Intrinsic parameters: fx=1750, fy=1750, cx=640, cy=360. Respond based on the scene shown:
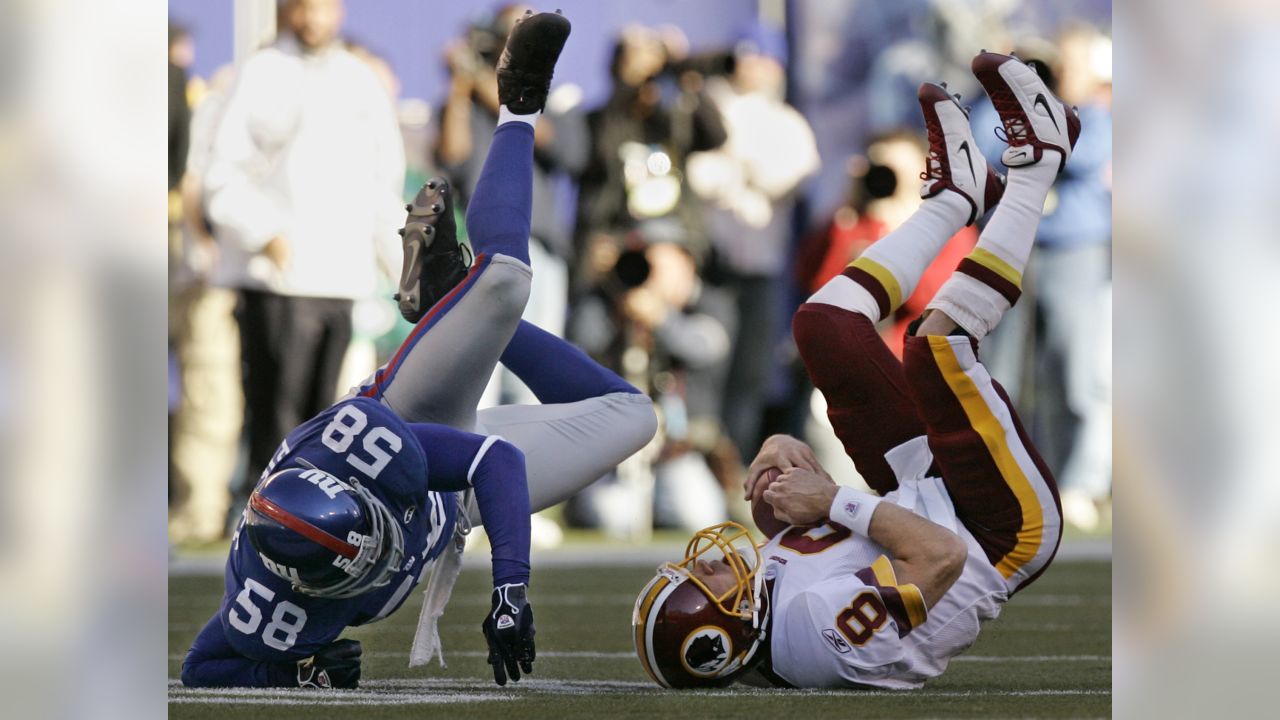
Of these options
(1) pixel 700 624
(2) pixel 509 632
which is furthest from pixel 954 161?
(2) pixel 509 632

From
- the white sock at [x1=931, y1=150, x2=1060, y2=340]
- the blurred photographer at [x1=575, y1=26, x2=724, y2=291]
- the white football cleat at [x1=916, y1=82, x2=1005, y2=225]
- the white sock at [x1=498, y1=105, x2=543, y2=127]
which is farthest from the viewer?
the blurred photographer at [x1=575, y1=26, x2=724, y2=291]

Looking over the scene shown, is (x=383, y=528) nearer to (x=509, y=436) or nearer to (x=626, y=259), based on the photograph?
(x=509, y=436)

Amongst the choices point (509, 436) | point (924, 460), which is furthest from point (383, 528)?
point (924, 460)

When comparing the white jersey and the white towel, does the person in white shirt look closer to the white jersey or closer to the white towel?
the white towel

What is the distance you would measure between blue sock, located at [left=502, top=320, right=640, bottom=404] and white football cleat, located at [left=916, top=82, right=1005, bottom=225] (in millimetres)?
836

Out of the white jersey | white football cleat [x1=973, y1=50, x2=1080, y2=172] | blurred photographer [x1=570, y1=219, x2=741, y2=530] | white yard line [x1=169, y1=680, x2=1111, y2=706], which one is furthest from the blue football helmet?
blurred photographer [x1=570, y1=219, x2=741, y2=530]

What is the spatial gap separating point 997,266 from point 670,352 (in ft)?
14.6

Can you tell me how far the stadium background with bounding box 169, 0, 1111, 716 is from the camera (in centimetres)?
414

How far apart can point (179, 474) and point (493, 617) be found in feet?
15.6

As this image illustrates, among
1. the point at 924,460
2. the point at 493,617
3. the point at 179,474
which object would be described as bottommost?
the point at 179,474

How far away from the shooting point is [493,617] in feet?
9.66

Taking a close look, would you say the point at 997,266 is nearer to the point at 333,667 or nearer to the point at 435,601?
the point at 435,601
